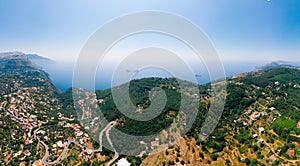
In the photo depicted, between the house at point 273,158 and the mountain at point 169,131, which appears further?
the mountain at point 169,131

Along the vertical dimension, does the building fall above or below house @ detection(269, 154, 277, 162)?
above

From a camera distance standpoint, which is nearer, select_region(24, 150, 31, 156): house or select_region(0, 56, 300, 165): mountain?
select_region(0, 56, 300, 165): mountain

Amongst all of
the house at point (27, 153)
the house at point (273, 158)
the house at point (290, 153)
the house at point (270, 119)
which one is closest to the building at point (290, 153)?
the house at point (290, 153)

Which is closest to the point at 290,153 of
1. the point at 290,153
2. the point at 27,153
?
the point at 290,153

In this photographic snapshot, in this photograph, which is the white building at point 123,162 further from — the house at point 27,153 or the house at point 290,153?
the house at point 290,153

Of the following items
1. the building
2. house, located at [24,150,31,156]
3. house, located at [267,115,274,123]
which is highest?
house, located at [267,115,274,123]

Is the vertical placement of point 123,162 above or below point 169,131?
below

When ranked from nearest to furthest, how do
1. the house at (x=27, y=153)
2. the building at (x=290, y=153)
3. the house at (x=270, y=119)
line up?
the building at (x=290, y=153) < the house at (x=27, y=153) < the house at (x=270, y=119)

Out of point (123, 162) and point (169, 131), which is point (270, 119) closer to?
Answer: point (169, 131)

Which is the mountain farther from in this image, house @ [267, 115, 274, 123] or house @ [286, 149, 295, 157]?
house @ [267, 115, 274, 123]

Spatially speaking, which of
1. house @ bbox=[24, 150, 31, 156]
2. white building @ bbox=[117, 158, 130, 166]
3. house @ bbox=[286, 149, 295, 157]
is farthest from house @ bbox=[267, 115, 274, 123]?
house @ bbox=[24, 150, 31, 156]

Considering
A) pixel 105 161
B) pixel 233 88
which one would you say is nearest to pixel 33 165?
pixel 105 161
